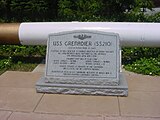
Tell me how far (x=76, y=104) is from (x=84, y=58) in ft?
2.88

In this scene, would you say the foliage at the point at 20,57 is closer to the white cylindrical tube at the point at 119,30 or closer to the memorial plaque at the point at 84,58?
the white cylindrical tube at the point at 119,30

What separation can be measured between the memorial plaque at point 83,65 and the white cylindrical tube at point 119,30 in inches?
41.4

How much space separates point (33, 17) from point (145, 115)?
6.25 m

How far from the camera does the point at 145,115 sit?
435 cm

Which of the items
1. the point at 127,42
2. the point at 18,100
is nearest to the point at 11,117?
the point at 18,100

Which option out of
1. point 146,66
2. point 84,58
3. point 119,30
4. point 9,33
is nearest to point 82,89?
point 84,58

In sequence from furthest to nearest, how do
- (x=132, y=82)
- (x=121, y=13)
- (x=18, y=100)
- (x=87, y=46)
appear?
(x=121, y=13) → (x=132, y=82) → (x=87, y=46) → (x=18, y=100)

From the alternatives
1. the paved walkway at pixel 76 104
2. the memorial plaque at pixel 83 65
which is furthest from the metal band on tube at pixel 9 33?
the memorial plaque at pixel 83 65

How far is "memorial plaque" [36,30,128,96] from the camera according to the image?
5.09 meters

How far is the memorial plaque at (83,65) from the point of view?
5.09 meters

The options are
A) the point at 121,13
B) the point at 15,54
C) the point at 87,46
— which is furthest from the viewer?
the point at 121,13

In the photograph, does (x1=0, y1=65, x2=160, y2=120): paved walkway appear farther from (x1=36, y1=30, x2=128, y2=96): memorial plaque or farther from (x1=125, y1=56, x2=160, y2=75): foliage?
(x1=125, y1=56, x2=160, y2=75): foliage

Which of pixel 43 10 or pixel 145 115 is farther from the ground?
pixel 43 10

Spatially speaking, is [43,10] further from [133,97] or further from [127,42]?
[133,97]
